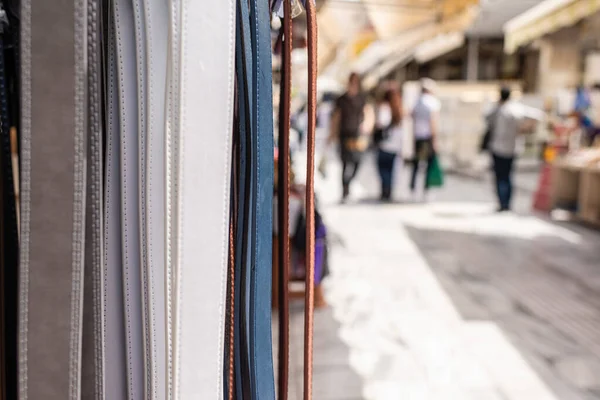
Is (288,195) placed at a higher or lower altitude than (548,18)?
lower

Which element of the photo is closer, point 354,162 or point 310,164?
point 310,164

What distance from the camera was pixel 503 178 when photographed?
246 inches

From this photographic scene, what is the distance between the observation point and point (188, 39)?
1.83 ft

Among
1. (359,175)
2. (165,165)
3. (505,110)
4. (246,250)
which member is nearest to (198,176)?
(165,165)

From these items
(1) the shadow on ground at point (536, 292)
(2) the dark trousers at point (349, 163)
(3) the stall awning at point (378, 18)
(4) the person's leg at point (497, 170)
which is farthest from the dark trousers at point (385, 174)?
(1) the shadow on ground at point (536, 292)

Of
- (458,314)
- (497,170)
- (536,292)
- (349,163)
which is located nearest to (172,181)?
(458,314)

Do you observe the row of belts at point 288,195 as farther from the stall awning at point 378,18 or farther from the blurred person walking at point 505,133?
the blurred person walking at point 505,133

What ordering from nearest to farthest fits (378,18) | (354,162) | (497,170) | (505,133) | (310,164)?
(310,164) → (505,133) → (497,170) → (354,162) → (378,18)

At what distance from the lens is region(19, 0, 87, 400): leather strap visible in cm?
52

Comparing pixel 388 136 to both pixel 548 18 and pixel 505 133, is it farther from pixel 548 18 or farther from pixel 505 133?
pixel 548 18

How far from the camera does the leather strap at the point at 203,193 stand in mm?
564

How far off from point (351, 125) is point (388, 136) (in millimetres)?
513

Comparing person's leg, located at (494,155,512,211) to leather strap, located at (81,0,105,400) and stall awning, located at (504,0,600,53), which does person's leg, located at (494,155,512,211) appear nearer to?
stall awning, located at (504,0,600,53)

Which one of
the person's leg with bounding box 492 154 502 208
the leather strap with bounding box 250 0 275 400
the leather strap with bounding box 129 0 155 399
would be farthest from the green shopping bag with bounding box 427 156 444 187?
the leather strap with bounding box 129 0 155 399
